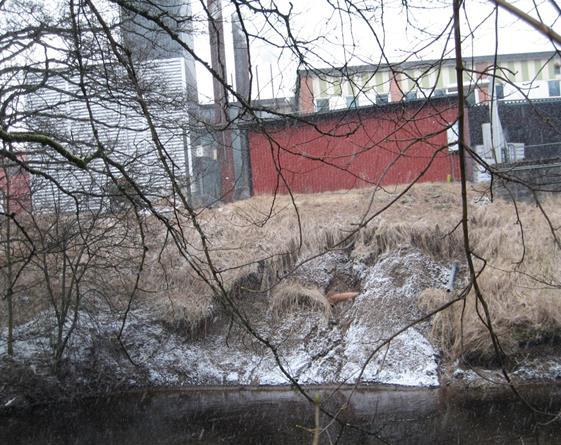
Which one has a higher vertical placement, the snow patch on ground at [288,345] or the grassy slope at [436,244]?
the grassy slope at [436,244]

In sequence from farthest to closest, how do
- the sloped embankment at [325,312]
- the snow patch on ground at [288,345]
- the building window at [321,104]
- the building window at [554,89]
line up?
the building window at [554,89] → the snow patch on ground at [288,345] → the sloped embankment at [325,312] → the building window at [321,104]

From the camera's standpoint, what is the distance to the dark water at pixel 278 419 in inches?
352

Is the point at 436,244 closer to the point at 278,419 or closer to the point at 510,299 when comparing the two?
the point at 510,299

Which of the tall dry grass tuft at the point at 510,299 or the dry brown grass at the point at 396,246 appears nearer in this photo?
the tall dry grass tuft at the point at 510,299

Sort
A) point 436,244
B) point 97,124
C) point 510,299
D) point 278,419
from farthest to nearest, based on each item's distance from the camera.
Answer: point 436,244 < point 510,299 < point 97,124 < point 278,419

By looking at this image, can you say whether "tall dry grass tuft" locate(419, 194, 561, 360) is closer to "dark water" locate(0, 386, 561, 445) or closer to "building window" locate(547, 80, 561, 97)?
"dark water" locate(0, 386, 561, 445)

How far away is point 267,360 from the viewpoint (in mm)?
13477

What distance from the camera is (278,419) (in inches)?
406

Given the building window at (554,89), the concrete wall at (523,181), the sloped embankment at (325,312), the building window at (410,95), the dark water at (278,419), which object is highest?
the building window at (554,89)

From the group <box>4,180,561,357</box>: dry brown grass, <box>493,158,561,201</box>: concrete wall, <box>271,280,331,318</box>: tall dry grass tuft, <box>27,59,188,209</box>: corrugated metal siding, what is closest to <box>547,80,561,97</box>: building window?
<box>4,180,561,357</box>: dry brown grass

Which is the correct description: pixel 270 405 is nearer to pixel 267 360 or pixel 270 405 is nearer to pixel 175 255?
pixel 267 360

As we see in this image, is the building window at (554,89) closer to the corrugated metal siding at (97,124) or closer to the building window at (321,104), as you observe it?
the corrugated metal siding at (97,124)

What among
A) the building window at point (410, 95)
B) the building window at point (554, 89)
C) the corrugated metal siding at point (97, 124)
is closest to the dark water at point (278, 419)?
the corrugated metal siding at point (97, 124)

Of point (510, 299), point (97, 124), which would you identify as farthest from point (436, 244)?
point (97, 124)
